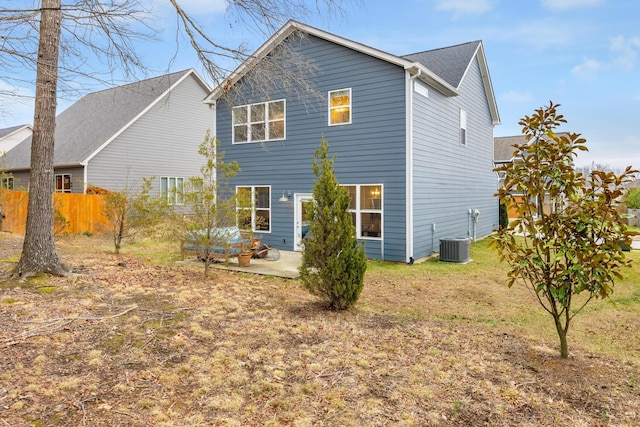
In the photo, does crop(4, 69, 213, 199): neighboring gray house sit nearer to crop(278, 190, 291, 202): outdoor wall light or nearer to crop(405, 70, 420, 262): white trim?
crop(278, 190, 291, 202): outdoor wall light

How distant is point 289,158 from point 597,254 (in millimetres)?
10364

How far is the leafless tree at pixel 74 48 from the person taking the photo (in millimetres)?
6660

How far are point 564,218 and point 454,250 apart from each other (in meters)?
7.95

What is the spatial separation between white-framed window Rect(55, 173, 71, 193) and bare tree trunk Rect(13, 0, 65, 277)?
14184mm

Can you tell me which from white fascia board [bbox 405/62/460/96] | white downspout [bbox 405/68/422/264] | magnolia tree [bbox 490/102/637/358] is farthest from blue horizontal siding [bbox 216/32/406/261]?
magnolia tree [bbox 490/102/637/358]

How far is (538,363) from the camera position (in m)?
4.36

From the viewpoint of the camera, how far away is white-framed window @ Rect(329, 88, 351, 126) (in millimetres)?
12219

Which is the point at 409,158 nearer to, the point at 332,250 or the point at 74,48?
the point at 332,250

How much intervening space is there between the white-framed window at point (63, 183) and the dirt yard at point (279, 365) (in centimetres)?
1483

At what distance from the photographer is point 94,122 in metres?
21.9

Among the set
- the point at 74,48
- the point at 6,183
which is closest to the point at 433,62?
the point at 74,48

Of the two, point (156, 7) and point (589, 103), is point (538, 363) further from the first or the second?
point (589, 103)

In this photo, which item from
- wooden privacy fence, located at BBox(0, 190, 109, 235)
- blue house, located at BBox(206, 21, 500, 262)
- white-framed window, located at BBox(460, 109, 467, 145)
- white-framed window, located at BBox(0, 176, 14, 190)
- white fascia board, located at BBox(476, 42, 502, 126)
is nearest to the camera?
blue house, located at BBox(206, 21, 500, 262)

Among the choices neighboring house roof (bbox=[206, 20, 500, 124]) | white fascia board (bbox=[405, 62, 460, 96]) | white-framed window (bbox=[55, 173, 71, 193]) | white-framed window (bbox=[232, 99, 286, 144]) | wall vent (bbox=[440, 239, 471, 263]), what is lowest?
wall vent (bbox=[440, 239, 471, 263])
